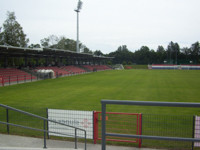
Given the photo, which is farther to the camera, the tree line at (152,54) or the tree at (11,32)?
the tree line at (152,54)

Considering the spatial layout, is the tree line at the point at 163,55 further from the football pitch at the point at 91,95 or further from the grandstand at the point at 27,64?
the football pitch at the point at 91,95

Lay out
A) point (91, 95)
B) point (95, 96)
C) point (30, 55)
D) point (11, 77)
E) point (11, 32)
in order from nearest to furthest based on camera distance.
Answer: point (95, 96) → point (91, 95) → point (11, 77) → point (30, 55) → point (11, 32)

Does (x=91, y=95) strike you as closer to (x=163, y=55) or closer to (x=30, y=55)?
(x=30, y=55)

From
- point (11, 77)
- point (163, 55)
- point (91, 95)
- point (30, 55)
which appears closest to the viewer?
point (91, 95)

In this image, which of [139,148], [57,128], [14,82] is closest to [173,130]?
[139,148]

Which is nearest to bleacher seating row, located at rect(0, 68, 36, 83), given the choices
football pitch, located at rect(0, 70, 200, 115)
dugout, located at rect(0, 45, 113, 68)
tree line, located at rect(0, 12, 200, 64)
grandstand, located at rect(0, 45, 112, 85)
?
grandstand, located at rect(0, 45, 112, 85)

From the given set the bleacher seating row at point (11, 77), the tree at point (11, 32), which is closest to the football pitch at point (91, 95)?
the bleacher seating row at point (11, 77)

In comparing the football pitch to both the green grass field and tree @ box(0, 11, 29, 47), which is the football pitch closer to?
the green grass field

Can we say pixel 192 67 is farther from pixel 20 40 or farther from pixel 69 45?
pixel 20 40

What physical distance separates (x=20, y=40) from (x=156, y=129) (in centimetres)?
5536

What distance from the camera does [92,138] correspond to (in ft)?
24.7

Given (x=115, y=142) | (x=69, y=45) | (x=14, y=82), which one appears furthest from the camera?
(x=69, y=45)

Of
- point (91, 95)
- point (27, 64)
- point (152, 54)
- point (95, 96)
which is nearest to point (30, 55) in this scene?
point (27, 64)

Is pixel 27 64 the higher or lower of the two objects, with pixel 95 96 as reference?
higher
